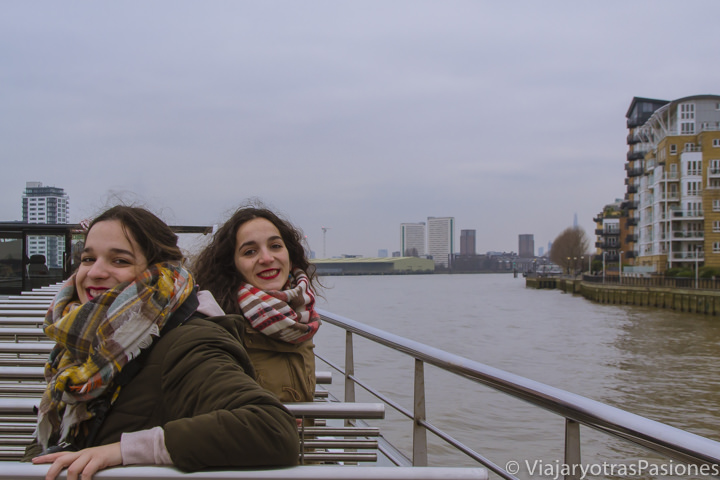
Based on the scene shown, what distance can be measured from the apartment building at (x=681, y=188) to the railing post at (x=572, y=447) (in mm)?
66100

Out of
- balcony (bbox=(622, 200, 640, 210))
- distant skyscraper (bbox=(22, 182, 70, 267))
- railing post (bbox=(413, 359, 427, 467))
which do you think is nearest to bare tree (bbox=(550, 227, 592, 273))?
balcony (bbox=(622, 200, 640, 210))

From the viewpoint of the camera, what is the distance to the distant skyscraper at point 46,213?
11.1m

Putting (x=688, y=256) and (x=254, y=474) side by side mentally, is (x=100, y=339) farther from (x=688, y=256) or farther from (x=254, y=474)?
(x=688, y=256)

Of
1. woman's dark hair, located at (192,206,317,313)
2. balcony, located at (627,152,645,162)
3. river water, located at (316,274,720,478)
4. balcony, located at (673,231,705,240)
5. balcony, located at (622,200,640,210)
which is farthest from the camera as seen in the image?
balcony, located at (622,200,640,210)

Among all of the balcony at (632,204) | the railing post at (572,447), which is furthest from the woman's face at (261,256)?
the balcony at (632,204)

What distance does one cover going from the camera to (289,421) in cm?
137

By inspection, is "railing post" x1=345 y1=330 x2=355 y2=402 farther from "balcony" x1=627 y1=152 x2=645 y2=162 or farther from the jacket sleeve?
"balcony" x1=627 y1=152 x2=645 y2=162

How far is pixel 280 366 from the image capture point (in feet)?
7.82

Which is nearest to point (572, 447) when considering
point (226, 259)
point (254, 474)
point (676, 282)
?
point (254, 474)

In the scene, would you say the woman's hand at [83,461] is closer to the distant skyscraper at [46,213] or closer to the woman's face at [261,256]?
the woman's face at [261,256]

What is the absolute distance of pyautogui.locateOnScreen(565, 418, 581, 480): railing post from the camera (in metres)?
1.72

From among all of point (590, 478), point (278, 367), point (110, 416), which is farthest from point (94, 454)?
point (590, 478)

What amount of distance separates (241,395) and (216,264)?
1344 millimetres

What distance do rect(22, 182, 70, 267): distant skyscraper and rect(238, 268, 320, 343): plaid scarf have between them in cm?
983
